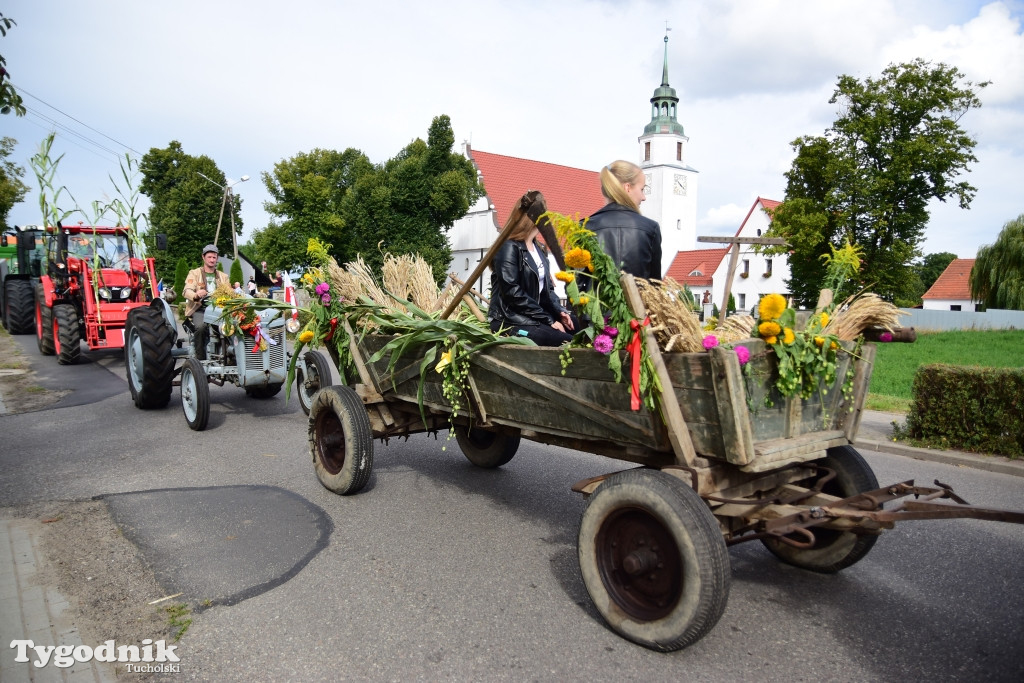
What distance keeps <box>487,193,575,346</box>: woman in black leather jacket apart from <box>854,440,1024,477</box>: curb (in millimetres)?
4085

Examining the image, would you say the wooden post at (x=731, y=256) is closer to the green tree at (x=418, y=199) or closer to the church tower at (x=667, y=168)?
the green tree at (x=418, y=199)

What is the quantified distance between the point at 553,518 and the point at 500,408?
1.19 m

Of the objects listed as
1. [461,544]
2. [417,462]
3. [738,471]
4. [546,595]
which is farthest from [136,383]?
[738,471]

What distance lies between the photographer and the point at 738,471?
10.9 feet

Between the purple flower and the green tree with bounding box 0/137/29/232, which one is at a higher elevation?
the green tree with bounding box 0/137/29/232

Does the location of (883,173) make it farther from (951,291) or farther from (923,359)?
(951,291)

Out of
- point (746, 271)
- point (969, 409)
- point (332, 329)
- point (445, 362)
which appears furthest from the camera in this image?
point (746, 271)

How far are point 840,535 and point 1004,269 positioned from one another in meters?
45.9

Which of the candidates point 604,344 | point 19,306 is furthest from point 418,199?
point 604,344

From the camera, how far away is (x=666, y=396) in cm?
305

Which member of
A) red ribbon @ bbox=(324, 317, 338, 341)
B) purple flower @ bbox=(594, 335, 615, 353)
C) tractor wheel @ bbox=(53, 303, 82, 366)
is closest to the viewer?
purple flower @ bbox=(594, 335, 615, 353)

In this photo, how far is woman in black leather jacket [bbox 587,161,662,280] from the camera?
389 cm

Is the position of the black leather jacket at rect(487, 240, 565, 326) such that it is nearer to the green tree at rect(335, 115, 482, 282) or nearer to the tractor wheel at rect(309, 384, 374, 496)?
the tractor wheel at rect(309, 384, 374, 496)

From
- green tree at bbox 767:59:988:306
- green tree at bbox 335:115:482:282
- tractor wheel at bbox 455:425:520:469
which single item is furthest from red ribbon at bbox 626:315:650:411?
green tree at bbox 335:115:482:282
